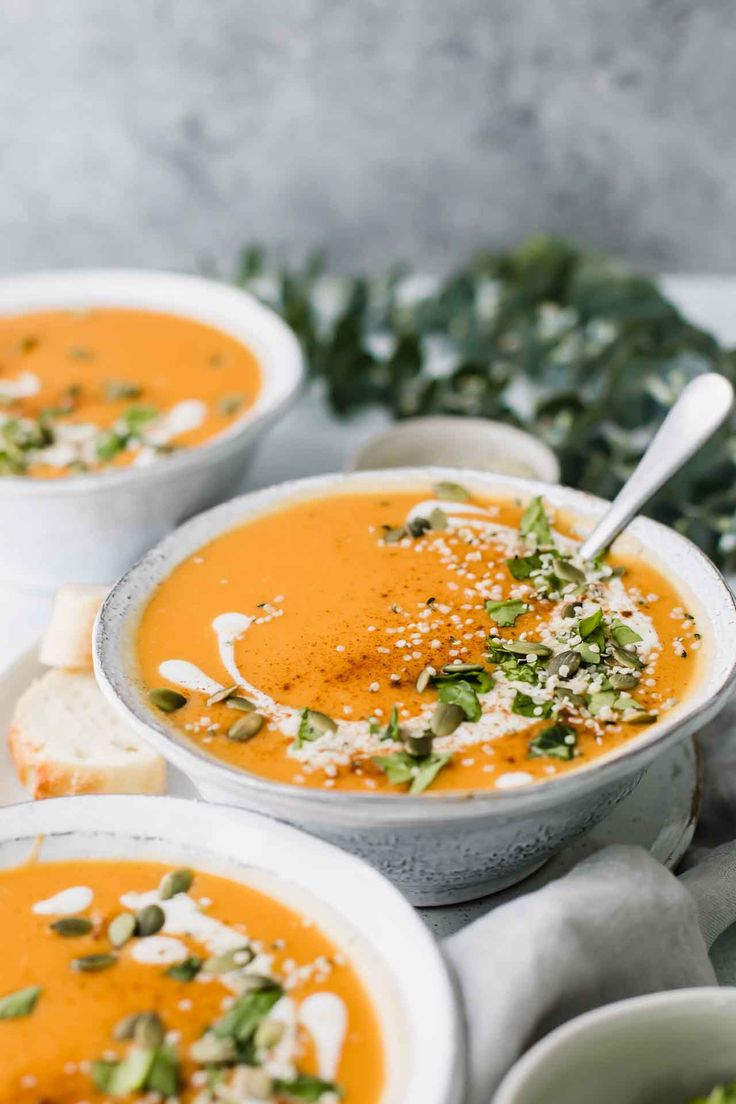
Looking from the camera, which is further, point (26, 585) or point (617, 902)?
point (26, 585)

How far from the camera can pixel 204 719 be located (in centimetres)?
143

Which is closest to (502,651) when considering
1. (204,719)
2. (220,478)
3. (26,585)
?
(204,719)

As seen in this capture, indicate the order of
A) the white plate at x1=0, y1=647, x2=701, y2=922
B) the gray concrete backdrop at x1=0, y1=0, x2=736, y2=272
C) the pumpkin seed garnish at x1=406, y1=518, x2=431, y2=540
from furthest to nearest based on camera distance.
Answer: the gray concrete backdrop at x1=0, y1=0, x2=736, y2=272 → the pumpkin seed garnish at x1=406, y1=518, x2=431, y2=540 → the white plate at x1=0, y1=647, x2=701, y2=922

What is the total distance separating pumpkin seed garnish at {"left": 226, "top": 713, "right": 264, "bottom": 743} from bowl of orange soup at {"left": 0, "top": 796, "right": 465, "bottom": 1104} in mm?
101

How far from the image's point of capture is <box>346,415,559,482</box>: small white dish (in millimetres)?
2221

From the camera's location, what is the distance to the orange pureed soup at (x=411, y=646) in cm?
137

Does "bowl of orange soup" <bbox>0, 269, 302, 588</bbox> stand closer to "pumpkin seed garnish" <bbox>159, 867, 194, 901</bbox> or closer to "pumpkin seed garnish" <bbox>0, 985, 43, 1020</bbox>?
"pumpkin seed garnish" <bbox>159, 867, 194, 901</bbox>

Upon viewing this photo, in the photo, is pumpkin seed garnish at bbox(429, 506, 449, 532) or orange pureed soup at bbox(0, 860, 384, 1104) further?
pumpkin seed garnish at bbox(429, 506, 449, 532)

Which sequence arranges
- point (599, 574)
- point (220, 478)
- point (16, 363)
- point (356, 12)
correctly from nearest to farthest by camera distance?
point (599, 574), point (220, 478), point (16, 363), point (356, 12)

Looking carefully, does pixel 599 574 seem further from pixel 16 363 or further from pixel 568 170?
pixel 568 170

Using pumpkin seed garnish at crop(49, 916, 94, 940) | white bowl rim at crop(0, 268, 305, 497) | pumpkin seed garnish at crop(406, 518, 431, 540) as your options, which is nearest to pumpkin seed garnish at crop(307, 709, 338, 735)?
pumpkin seed garnish at crop(49, 916, 94, 940)

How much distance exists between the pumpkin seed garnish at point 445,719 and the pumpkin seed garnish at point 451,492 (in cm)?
49

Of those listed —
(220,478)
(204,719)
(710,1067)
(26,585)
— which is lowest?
(26,585)

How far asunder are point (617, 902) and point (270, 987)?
373 millimetres
